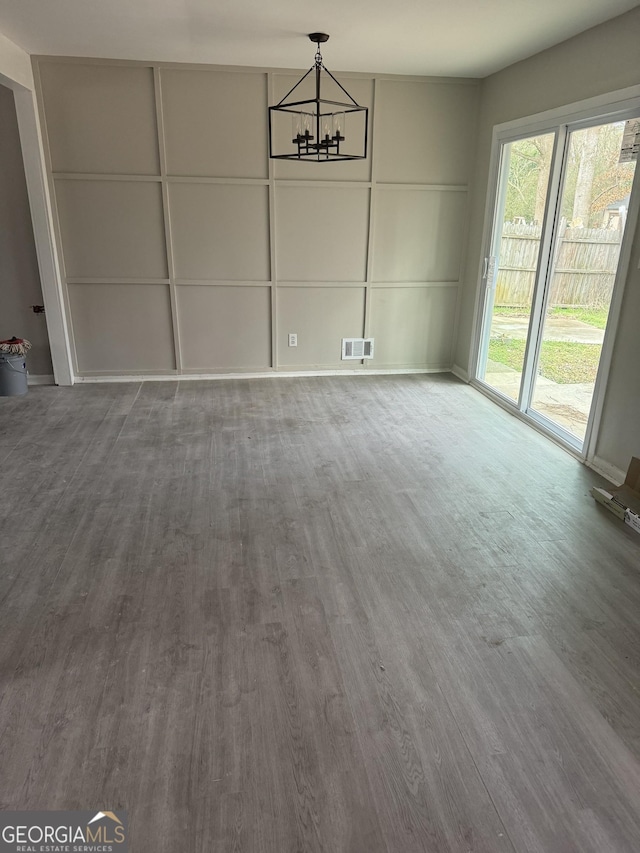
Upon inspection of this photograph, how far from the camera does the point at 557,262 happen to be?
4.11 m

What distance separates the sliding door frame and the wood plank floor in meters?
0.52

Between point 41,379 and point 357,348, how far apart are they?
10.0ft

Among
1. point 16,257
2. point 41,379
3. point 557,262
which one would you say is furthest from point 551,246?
point 41,379

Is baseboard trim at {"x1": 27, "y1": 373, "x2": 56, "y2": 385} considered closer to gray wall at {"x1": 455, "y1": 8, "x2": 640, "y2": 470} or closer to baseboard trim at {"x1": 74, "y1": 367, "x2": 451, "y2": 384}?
baseboard trim at {"x1": 74, "y1": 367, "x2": 451, "y2": 384}

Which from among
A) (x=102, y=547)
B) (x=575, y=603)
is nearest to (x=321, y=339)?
(x=102, y=547)

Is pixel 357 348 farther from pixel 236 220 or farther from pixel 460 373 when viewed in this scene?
pixel 236 220

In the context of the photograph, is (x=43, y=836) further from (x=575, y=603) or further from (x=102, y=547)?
(x=575, y=603)

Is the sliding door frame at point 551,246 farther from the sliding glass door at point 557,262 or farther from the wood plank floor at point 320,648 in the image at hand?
the wood plank floor at point 320,648

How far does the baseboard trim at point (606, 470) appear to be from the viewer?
348 cm

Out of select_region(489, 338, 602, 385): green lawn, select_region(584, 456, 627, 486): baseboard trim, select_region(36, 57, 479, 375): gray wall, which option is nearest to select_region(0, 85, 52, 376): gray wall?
select_region(36, 57, 479, 375): gray wall

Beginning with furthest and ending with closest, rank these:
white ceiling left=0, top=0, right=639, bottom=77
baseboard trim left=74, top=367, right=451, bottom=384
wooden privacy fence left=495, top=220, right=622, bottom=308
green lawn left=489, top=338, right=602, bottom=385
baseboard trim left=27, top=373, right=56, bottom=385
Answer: baseboard trim left=74, top=367, right=451, bottom=384
baseboard trim left=27, top=373, right=56, bottom=385
green lawn left=489, top=338, right=602, bottom=385
wooden privacy fence left=495, top=220, right=622, bottom=308
white ceiling left=0, top=0, right=639, bottom=77

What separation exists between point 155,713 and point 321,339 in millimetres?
4247

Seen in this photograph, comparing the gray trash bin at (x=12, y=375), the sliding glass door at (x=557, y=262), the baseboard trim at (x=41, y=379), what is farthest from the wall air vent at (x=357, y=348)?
the gray trash bin at (x=12, y=375)
